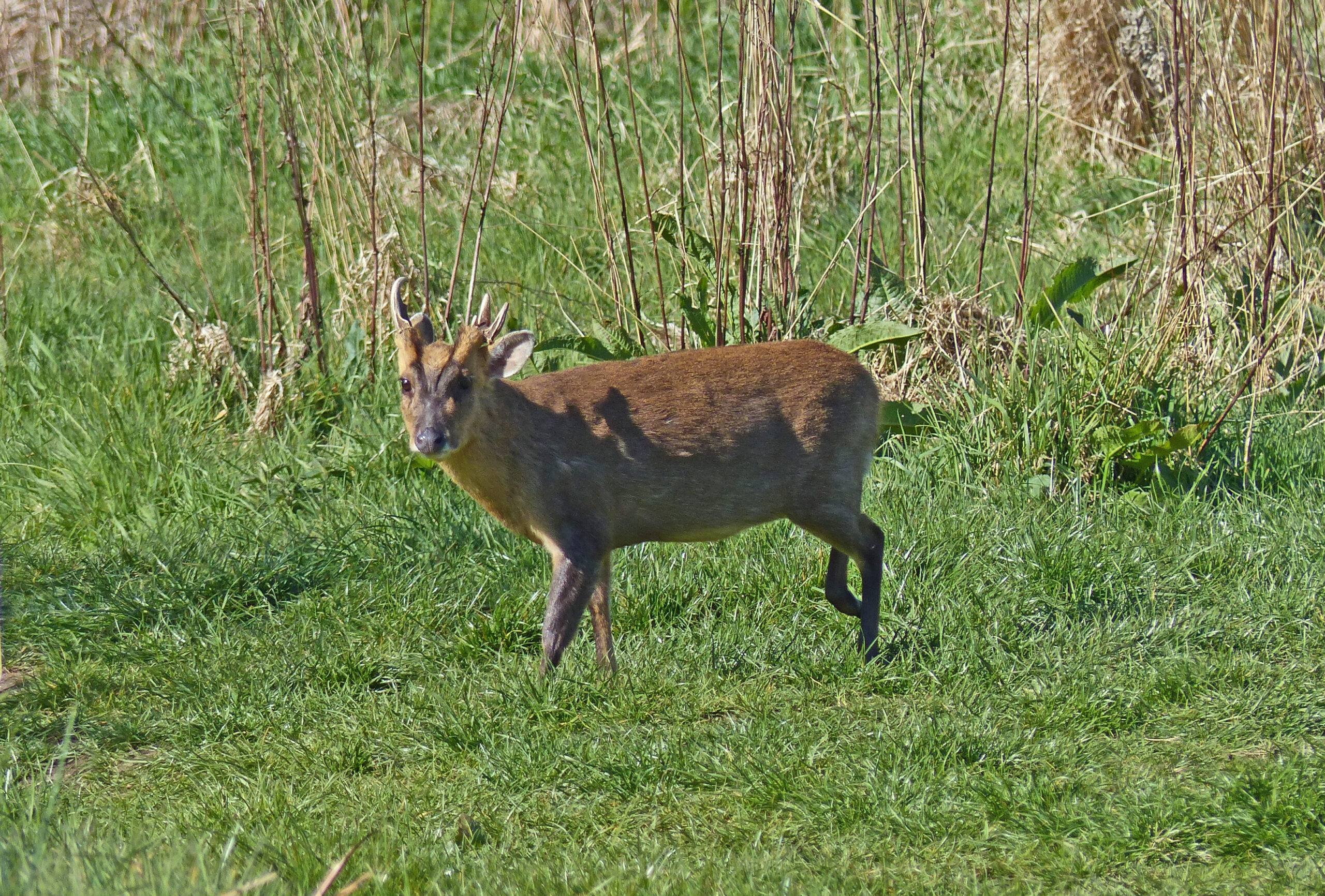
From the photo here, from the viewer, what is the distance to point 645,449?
497 cm

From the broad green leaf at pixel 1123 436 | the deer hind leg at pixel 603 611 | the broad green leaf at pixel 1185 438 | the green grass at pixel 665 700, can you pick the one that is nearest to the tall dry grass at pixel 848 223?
the broad green leaf at pixel 1123 436

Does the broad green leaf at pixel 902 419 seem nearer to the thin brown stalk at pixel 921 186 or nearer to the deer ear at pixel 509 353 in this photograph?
the thin brown stalk at pixel 921 186

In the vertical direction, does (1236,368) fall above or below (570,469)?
below

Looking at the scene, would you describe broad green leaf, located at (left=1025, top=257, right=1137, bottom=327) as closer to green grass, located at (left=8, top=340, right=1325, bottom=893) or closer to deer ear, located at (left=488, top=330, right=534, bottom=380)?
green grass, located at (left=8, top=340, right=1325, bottom=893)

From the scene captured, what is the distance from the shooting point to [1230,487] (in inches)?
246

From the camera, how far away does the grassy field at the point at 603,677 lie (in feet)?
12.0

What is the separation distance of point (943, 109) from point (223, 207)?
189 inches

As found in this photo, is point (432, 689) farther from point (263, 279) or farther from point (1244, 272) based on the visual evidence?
point (1244, 272)

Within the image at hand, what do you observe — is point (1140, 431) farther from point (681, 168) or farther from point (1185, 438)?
point (681, 168)

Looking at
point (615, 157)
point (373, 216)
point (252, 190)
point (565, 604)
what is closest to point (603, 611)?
point (565, 604)

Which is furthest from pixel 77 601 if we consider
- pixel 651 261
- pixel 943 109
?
pixel 943 109

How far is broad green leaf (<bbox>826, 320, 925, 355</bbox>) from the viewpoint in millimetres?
6422

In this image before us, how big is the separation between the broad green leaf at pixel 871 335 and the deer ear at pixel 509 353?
198 cm

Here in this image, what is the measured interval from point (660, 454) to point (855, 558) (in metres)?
0.77
